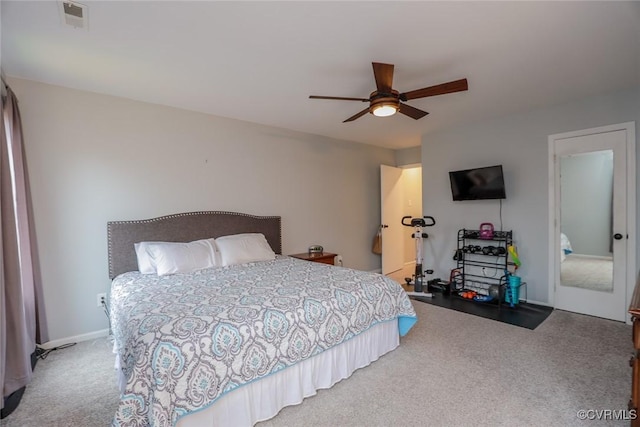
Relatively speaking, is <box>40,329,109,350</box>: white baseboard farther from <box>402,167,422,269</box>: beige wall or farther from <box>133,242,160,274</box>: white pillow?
<box>402,167,422,269</box>: beige wall

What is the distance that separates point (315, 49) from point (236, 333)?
218 cm

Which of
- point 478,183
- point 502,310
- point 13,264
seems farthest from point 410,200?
point 13,264

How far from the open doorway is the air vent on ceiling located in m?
4.79

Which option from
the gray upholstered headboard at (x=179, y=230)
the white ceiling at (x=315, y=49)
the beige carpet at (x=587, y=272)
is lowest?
the beige carpet at (x=587, y=272)

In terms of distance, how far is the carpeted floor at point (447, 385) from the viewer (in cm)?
194

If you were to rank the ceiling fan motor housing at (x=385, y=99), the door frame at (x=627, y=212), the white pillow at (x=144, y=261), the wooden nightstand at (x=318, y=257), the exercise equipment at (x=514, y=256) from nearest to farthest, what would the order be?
the ceiling fan motor housing at (x=385, y=99) → the white pillow at (x=144, y=261) → the door frame at (x=627, y=212) → the exercise equipment at (x=514, y=256) → the wooden nightstand at (x=318, y=257)

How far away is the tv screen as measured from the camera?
4223 millimetres

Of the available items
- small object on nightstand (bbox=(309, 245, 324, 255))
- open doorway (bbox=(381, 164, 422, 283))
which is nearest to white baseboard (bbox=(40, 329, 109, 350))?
small object on nightstand (bbox=(309, 245, 324, 255))

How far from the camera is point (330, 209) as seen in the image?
5359mm

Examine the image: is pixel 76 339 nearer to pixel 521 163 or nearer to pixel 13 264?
pixel 13 264

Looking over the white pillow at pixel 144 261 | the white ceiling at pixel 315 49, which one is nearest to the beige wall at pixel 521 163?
the white ceiling at pixel 315 49

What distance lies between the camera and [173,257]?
3.07 m

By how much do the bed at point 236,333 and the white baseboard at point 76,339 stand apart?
0.63 metres

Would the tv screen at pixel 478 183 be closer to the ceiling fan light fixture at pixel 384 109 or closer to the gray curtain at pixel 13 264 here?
the ceiling fan light fixture at pixel 384 109
